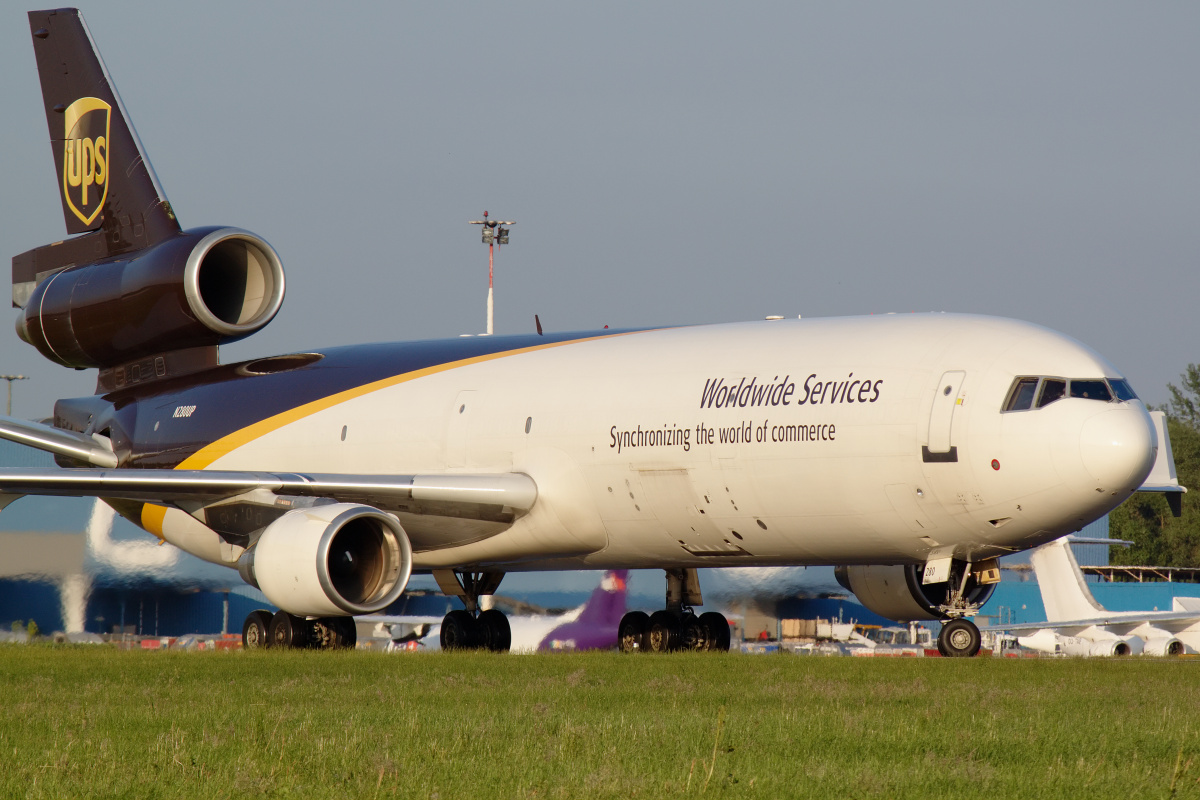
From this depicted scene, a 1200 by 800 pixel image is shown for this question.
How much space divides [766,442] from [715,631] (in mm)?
5090

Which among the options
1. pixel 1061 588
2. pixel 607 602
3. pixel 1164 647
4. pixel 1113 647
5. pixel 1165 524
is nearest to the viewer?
pixel 607 602

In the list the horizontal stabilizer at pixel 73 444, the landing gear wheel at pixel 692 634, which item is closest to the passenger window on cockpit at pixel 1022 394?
the landing gear wheel at pixel 692 634

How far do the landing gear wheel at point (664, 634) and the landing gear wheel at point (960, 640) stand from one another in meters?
4.93

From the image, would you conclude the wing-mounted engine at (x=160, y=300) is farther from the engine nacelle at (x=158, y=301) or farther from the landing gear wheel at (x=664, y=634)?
the landing gear wheel at (x=664, y=634)

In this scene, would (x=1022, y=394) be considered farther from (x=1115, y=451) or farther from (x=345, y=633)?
(x=345, y=633)

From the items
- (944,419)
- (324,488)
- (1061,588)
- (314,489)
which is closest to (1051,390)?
(944,419)

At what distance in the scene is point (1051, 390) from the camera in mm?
14125

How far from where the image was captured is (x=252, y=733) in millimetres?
7555

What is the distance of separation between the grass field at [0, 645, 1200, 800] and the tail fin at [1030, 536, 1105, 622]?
1808cm

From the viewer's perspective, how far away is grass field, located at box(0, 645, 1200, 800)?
6117 millimetres

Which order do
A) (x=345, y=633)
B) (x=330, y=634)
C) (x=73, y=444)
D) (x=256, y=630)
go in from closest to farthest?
(x=330, y=634)
(x=345, y=633)
(x=256, y=630)
(x=73, y=444)

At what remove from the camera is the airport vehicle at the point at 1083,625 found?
29.2 m

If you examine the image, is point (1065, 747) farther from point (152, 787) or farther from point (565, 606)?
point (565, 606)

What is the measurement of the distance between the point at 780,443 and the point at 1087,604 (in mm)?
17810
